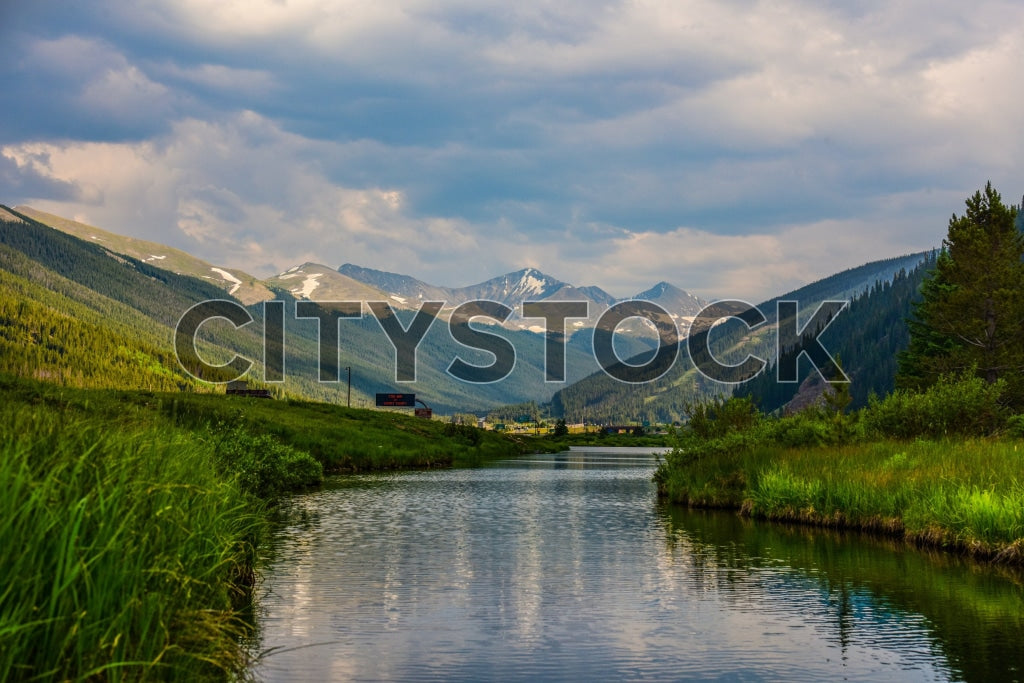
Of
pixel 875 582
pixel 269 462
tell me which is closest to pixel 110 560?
pixel 875 582

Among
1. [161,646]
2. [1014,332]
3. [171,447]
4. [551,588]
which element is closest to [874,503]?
[551,588]

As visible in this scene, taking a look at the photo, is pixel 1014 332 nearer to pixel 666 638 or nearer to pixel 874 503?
pixel 874 503

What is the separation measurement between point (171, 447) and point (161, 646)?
11897 mm

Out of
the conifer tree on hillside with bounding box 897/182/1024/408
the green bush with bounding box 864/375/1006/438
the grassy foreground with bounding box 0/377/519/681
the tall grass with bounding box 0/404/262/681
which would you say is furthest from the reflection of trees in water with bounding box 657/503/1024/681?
the conifer tree on hillside with bounding box 897/182/1024/408

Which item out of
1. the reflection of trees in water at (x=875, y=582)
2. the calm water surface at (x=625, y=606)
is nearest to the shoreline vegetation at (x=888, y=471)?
the reflection of trees in water at (x=875, y=582)

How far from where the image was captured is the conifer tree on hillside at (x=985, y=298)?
7506 cm

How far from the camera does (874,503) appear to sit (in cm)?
3700

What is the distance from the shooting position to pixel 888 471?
38.7m

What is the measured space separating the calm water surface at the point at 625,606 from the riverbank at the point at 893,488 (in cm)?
124

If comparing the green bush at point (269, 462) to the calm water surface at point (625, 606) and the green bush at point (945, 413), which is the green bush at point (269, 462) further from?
the green bush at point (945, 413)

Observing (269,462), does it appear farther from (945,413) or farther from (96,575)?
(96,575)

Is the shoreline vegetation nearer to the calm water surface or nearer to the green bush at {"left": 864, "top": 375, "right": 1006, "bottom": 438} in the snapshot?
the green bush at {"left": 864, "top": 375, "right": 1006, "bottom": 438}

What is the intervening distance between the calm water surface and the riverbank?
1.24 m

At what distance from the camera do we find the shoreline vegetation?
30812 millimetres
